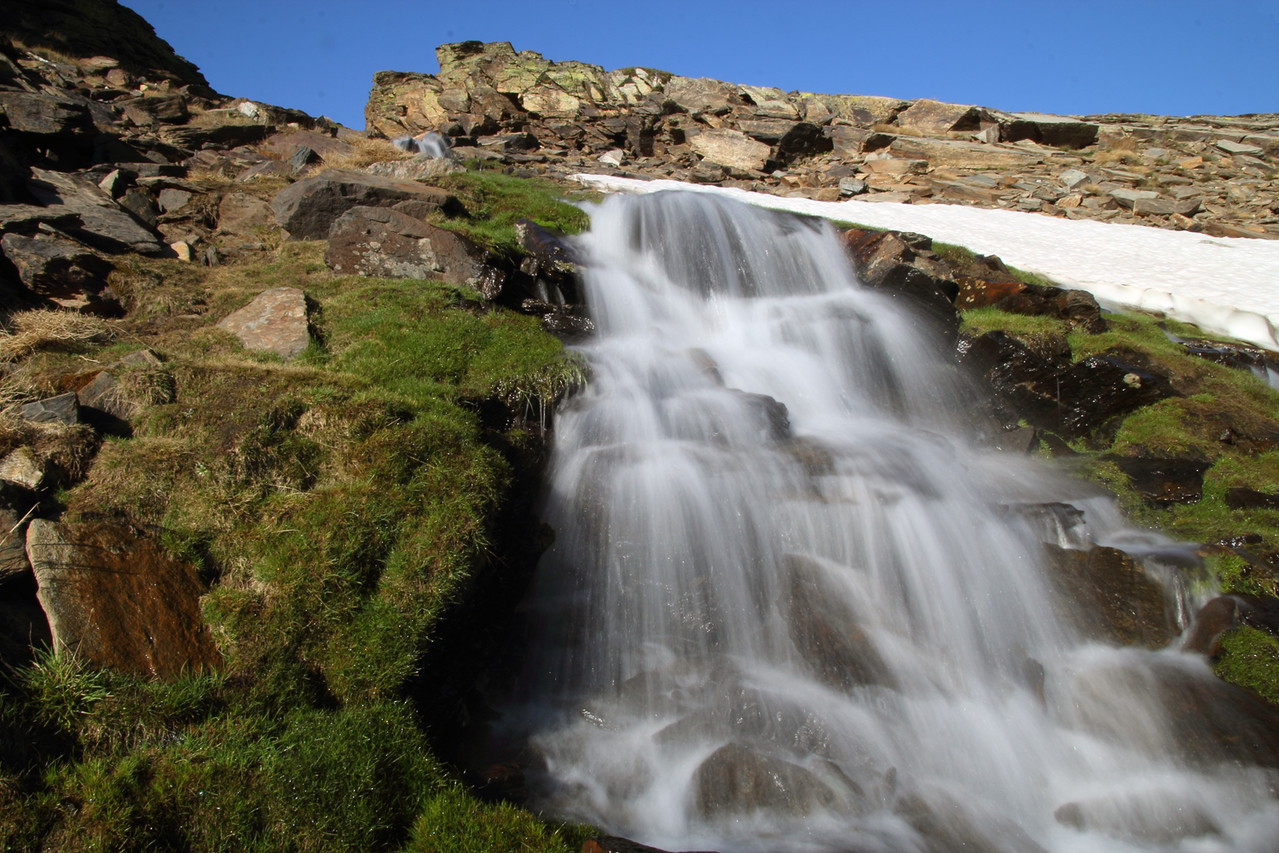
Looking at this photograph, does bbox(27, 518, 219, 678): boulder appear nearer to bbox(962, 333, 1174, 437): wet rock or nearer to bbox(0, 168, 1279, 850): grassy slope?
bbox(0, 168, 1279, 850): grassy slope

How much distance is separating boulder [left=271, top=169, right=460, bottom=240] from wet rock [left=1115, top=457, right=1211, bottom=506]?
1256 centimetres

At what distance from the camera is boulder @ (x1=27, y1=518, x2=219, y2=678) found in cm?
459

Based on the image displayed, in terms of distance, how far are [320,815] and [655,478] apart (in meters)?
4.94

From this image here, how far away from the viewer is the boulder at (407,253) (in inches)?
434

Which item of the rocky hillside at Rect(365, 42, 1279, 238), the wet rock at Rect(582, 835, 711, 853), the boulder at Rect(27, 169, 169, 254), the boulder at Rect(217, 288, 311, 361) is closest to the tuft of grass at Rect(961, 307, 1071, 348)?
the wet rock at Rect(582, 835, 711, 853)

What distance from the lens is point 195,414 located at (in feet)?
21.1

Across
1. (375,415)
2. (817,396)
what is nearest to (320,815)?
(375,415)

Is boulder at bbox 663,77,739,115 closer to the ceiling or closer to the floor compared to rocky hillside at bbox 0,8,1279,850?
closer to the ceiling

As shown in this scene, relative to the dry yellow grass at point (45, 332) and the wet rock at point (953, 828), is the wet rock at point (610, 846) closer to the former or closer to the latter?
the wet rock at point (953, 828)

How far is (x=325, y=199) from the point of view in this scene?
1273cm

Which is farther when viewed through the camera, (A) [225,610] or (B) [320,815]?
(A) [225,610]

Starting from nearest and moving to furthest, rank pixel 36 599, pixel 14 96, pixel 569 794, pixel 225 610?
pixel 36 599
pixel 225 610
pixel 569 794
pixel 14 96

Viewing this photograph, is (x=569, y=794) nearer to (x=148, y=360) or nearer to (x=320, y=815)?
(x=320, y=815)

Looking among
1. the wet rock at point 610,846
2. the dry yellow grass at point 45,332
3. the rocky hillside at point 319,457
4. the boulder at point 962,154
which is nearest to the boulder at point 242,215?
the rocky hillside at point 319,457
